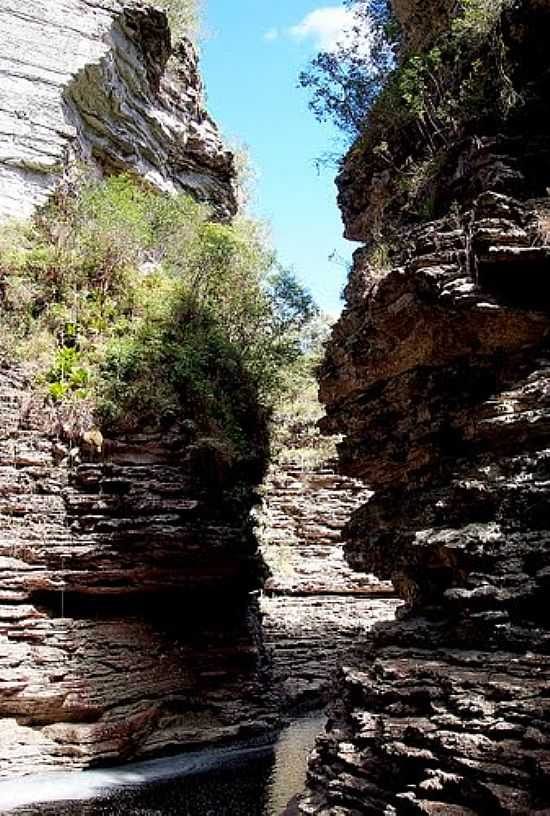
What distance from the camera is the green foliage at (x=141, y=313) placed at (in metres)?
14.3

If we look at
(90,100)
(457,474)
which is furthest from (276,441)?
(457,474)

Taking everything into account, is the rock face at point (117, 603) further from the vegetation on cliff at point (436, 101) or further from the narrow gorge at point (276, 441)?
the vegetation on cliff at point (436, 101)

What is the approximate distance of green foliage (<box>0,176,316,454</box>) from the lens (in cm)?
1430

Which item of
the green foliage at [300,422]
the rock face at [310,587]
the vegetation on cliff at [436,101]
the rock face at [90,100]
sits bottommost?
the rock face at [310,587]

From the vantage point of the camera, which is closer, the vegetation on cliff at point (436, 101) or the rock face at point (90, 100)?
the vegetation on cliff at point (436, 101)

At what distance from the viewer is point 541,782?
4.56 metres

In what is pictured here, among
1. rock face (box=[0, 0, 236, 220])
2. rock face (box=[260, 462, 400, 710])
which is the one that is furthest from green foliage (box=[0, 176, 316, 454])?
rock face (box=[260, 462, 400, 710])

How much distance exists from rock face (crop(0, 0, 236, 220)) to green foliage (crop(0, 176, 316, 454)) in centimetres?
114

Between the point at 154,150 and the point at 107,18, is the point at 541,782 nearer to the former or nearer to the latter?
the point at 154,150

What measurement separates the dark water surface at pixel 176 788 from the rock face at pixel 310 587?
4316mm

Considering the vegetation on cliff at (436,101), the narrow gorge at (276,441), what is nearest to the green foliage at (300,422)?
the narrow gorge at (276,441)

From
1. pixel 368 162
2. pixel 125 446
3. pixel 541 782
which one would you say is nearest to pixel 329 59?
pixel 368 162

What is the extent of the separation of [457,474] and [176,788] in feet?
20.6

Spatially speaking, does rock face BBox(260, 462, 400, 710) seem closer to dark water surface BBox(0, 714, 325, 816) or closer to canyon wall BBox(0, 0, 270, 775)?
canyon wall BBox(0, 0, 270, 775)
